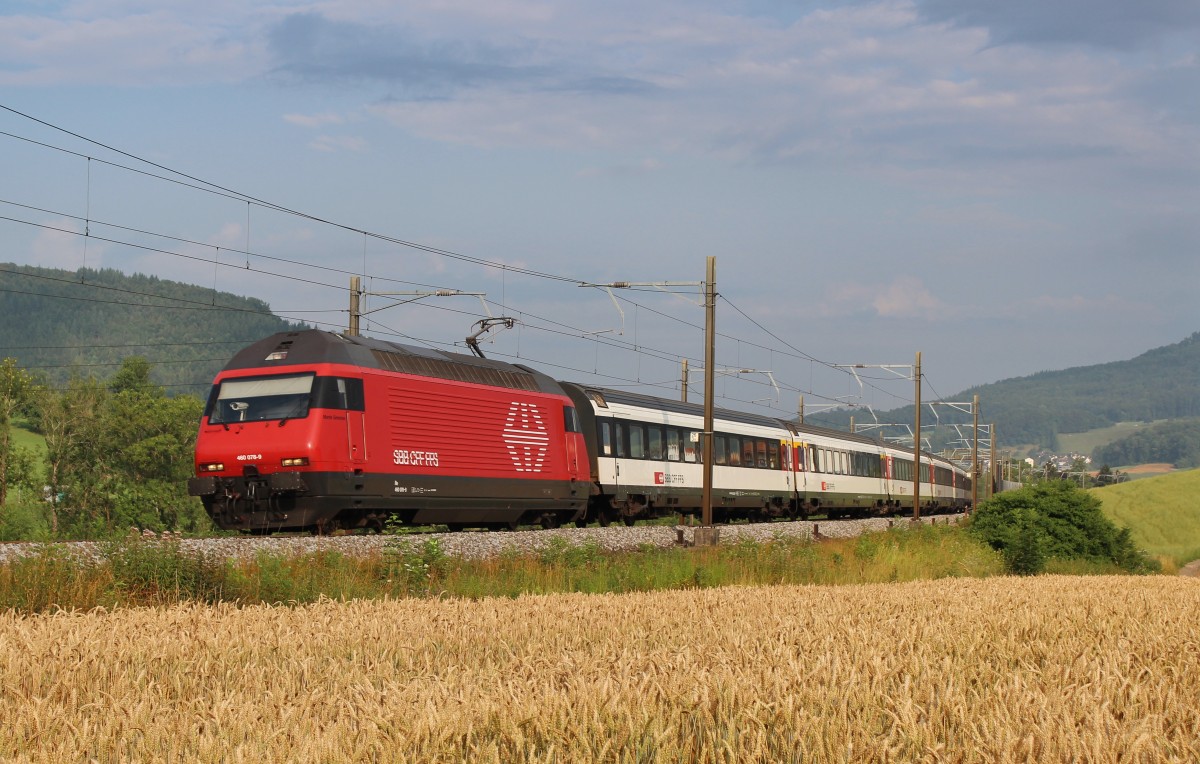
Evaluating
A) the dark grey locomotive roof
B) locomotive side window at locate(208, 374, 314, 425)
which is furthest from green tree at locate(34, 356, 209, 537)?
locomotive side window at locate(208, 374, 314, 425)

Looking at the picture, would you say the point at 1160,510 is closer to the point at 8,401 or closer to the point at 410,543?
the point at 8,401

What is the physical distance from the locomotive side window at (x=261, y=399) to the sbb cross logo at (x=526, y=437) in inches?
262

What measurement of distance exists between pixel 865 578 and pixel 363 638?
17112mm

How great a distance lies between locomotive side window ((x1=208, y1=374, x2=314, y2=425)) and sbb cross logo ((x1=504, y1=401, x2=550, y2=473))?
665 cm

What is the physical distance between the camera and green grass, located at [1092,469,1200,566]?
261ft

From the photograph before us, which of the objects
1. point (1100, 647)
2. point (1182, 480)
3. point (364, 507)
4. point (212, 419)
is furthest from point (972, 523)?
point (1182, 480)

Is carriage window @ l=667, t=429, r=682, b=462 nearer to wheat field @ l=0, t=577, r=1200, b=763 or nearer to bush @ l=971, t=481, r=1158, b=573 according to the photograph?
bush @ l=971, t=481, r=1158, b=573

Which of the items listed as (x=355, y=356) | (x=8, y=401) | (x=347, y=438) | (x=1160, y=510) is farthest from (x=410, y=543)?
(x=1160, y=510)

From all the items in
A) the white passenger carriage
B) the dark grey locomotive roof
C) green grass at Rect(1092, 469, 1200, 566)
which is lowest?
green grass at Rect(1092, 469, 1200, 566)

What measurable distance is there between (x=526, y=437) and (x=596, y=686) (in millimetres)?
26283

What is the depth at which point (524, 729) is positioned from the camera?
516 centimetres

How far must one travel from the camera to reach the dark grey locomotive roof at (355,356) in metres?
26.2

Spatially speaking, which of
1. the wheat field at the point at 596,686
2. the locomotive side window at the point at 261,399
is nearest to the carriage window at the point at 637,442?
the locomotive side window at the point at 261,399

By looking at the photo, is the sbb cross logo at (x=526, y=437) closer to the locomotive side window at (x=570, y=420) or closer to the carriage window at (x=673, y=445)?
the locomotive side window at (x=570, y=420)
